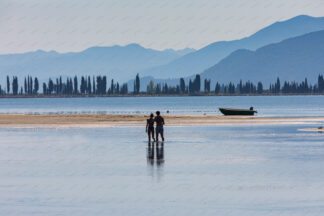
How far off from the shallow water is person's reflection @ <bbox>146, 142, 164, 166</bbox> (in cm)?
6

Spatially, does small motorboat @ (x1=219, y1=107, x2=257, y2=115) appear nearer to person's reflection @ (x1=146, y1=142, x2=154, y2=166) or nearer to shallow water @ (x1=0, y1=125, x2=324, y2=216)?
shallow water @ (x1=0, y1=125, x2=324, y2=216)

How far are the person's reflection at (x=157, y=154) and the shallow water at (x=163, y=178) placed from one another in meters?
0.06

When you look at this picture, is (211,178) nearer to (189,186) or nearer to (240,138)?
(189,186)

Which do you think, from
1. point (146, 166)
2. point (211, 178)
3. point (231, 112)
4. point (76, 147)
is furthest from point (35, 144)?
point (231, 112)

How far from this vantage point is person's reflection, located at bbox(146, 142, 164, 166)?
36250mm

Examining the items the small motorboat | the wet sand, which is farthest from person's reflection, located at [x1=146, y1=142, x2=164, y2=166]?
the small motorboat

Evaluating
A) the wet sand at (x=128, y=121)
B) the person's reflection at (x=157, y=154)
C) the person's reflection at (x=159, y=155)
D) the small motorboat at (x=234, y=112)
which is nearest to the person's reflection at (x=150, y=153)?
the person's reflection at (x=157, y=154)

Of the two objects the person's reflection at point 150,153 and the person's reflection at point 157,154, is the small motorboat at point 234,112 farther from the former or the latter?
the person's reflection at point 157,154

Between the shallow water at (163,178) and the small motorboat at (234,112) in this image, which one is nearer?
the shallow water at (163,178)

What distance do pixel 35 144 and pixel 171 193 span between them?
25617 millimetres

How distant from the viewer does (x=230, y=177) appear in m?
29.6

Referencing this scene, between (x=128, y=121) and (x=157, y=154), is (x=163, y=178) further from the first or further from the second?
(x=128, y=121)

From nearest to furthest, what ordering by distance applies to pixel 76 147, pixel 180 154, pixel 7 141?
pixel 180 154
pixel 76 147
pixel 7 141

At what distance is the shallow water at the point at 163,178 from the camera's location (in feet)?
72.4
